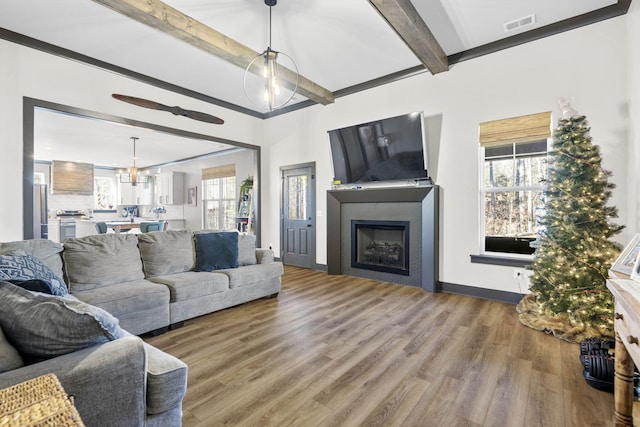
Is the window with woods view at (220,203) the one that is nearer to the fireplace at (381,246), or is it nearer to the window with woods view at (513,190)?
the fireplace at (381,246)

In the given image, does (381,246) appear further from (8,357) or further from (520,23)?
(8,357)

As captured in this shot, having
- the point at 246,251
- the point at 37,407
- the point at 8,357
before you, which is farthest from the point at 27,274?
the point at 246,251

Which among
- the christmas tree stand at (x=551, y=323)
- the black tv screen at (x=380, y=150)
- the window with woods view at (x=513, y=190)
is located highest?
the black tv screen at (x=380, y=150)

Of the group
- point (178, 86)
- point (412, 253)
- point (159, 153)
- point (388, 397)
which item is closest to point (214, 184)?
point (159, 153)

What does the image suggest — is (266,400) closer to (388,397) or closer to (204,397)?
(204,397)

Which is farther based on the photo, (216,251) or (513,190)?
(513,190)

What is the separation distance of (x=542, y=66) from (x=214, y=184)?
8.06 m

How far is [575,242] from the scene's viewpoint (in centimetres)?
277

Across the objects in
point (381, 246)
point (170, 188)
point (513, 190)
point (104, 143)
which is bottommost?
point (381, 246)

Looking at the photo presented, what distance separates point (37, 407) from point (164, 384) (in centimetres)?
64

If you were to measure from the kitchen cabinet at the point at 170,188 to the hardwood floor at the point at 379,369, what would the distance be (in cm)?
727

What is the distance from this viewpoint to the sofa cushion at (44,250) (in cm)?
251

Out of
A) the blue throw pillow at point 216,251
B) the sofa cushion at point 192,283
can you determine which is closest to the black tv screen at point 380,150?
the blue throw pillow at point 216,251

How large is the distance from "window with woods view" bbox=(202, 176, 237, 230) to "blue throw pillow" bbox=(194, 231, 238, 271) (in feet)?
15.7
